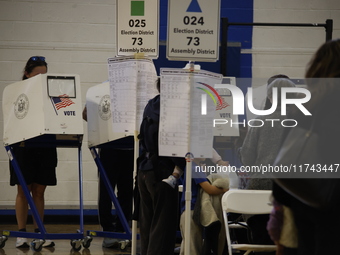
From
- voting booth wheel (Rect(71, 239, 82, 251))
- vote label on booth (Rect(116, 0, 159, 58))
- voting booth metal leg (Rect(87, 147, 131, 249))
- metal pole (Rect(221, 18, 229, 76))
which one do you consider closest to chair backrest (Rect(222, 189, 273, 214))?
vote label on booth (Rect(116, 0, 159, 58))

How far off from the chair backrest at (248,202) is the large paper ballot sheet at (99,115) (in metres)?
2.02

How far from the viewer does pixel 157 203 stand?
423 cm

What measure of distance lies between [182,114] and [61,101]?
168 cm

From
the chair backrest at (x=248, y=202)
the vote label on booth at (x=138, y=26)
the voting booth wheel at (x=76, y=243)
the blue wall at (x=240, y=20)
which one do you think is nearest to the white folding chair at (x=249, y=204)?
the chair backrest at (x=248, y=202)

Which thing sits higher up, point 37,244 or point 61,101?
point 61,101

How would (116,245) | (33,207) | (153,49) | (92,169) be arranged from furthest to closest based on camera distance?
(92,169) < (116,245) < (33,207) < (153,49)

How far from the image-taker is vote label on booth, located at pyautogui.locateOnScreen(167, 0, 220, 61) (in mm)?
4023

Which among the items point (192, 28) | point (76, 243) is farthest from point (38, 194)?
point (192, 28)

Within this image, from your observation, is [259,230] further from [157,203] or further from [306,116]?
[306,116]

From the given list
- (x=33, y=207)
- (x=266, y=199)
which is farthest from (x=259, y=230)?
(x=33, y=207)

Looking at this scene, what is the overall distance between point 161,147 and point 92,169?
374cm

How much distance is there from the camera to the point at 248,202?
3.63 metres

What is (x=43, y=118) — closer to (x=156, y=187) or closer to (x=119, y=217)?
(x=119, y=217)

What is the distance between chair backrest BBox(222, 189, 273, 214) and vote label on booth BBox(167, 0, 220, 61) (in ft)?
2.94
